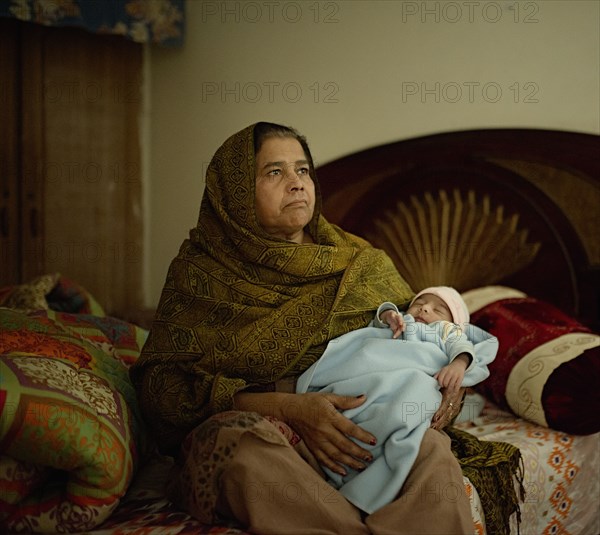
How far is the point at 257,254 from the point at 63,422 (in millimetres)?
702

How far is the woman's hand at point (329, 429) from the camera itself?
1.70 m

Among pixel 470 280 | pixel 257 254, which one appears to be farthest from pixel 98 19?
pixel 470 280

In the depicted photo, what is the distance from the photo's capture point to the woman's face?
2098mm

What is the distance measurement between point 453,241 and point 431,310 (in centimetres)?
105

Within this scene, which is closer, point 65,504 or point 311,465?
point 65,504

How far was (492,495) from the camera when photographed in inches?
72.0

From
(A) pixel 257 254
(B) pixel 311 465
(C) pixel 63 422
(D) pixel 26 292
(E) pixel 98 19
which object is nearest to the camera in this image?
(C) pixel 63 422

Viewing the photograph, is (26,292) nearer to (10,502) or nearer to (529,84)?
(10,502)

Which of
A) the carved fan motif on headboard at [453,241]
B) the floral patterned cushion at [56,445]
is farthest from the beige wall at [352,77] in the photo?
the floral patterned cushion at [56,445]

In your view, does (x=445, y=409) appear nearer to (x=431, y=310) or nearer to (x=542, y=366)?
(x=431, y=310)

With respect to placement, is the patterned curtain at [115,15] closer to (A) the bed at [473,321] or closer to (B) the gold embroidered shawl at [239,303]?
(A) the bed at [473,321]

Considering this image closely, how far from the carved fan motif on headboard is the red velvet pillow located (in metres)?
0.31

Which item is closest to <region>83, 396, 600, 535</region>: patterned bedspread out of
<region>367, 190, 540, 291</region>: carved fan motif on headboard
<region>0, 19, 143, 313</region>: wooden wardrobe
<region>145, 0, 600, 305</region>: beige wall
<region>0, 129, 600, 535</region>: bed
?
<region>0, 129, 600, 535</region>: bed

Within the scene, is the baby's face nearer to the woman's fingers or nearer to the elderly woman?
the elderly woman
